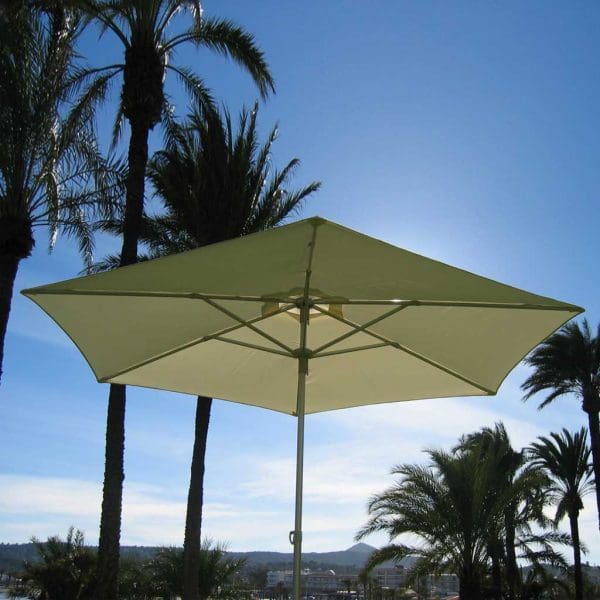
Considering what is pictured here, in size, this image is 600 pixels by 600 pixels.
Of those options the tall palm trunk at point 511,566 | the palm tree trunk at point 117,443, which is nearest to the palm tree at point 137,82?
the palm tree trunk at point 117,443

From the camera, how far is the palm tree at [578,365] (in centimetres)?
2453

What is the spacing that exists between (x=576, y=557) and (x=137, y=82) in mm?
23826

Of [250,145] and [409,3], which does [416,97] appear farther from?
[250,145]

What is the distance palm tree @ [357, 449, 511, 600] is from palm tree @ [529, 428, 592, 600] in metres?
11.1

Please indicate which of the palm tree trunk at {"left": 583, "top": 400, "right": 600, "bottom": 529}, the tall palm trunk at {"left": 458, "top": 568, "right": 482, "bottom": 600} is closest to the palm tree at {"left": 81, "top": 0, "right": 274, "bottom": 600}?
the tall palm trunk at {"left": 458, "top": 568, "right": 482, "bottom": 600}

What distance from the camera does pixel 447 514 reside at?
642 inches

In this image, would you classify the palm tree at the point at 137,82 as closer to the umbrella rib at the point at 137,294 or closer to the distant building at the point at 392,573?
the umbrella rib at the point at 137,294

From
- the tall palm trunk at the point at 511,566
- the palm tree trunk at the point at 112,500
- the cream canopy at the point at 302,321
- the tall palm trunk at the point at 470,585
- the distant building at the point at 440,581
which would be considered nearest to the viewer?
the cream canopy at the point at 302,321

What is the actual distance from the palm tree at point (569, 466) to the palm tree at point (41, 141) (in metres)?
20.7

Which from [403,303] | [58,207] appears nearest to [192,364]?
[403,303]

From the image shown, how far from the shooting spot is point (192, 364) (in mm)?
4766

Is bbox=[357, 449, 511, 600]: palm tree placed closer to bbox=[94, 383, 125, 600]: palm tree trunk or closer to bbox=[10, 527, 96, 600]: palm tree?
bbox=[10, 527, 96, 600]: palm tree

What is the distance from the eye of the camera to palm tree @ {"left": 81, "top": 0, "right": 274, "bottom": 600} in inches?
404

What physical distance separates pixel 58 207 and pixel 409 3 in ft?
19.7
